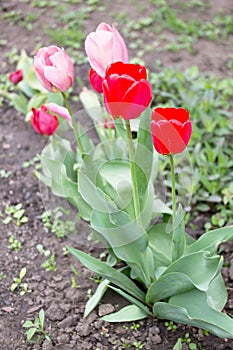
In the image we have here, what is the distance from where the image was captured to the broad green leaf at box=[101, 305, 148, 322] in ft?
6.61

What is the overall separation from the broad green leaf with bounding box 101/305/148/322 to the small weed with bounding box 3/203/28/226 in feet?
2.15

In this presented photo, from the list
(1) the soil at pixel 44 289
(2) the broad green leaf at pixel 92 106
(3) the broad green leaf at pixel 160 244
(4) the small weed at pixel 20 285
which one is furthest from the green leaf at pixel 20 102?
(3) the broad green leaf at pixel 160 244

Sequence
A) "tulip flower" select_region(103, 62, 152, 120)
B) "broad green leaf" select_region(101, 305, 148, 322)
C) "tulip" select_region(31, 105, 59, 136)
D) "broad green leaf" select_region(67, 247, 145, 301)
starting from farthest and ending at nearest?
"tulip" select_region(31, 105, 59, 136) < "broad green leaf" select_region(101, 305, 148, 322) < "broad green leaf" select_region(67, 247, 145, 301) < "tulip flower" select_region(103, 62, 152, 120)

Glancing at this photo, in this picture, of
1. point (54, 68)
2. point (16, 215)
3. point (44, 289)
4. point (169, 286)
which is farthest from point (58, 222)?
point (54, 68)

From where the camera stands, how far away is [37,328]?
81.4 inches

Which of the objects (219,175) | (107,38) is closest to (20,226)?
(219,175)

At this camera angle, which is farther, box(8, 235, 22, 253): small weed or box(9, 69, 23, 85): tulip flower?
box(9, 69, 23, 85): tulip flower

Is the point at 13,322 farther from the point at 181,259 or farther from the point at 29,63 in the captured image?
the point at 29,63

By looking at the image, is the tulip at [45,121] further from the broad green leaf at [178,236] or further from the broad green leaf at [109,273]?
the broad green leaf at [178,236]

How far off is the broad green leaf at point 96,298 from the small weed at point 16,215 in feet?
1.77

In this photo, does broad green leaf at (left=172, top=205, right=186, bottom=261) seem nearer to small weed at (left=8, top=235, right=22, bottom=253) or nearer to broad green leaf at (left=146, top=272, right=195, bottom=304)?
broad green leaf at (left=146, top=272, right=195, bottom=304)

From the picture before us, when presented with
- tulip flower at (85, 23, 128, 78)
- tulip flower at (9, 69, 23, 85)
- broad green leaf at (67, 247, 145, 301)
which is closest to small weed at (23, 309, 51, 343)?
broad green leaf at (67, 247, 145, 301)

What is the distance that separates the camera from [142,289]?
2160 millimetres

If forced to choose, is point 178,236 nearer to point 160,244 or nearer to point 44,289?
point 160,244
